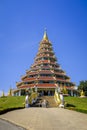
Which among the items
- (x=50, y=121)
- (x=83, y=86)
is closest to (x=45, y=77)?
(x=83, y=86)

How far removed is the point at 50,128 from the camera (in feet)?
50.4

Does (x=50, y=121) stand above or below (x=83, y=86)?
below

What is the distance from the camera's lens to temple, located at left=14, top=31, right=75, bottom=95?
5794 centimetres

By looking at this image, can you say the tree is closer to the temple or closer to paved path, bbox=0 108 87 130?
the temple

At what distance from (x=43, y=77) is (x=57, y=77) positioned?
15.4 feet

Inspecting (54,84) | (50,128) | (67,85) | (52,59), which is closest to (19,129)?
(50,128)

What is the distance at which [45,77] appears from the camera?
197 ft

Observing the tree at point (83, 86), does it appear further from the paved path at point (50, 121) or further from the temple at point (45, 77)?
the paved path at point (50, 121)

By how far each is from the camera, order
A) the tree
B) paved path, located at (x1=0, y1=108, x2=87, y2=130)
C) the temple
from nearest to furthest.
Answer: paved path, located at (x1=0, y1=108, x2=87, y2=130) → the temple → the tree

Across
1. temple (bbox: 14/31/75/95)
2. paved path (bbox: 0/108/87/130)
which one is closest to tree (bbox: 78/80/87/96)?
temple (bbox: 14/31/75/95)

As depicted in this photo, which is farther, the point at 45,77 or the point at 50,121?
the point at 45,77

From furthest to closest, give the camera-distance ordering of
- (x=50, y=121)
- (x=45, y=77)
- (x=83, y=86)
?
1. (x=83, y=86)
2. (x=45, y=77)
3. (x=50, y=121)

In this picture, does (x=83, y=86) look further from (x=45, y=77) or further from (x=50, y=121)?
(x=50, y=121)

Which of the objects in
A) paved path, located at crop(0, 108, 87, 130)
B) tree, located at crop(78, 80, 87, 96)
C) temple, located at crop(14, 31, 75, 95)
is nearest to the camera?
paved path, located at crop(0, 108, 87, 130)
